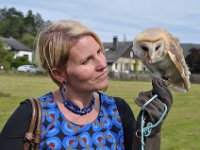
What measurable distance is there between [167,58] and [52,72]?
640 millimetres

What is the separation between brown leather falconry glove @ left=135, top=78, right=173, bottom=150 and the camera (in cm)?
178

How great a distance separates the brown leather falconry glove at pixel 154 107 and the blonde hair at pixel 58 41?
0.36m

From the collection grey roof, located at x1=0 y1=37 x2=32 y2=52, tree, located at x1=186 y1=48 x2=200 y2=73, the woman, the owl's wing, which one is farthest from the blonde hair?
grey roof, located at x1=0 y1=37 x2=32 y2=52

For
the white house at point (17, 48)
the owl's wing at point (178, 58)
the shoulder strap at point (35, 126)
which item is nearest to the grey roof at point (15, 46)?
the white house at point (17, 48)

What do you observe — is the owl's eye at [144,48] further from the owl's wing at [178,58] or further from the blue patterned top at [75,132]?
the blue patterned top at [75,132]

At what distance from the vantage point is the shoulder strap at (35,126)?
1.81 m

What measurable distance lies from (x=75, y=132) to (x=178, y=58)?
0.72m

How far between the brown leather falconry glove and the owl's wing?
37cm

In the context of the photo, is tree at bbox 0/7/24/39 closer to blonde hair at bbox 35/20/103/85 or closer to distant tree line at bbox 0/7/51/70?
distant tree line at bbox 0/7/51/70

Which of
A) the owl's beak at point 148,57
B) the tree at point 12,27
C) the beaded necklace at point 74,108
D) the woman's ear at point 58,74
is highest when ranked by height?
the owl's beak at point 148,57

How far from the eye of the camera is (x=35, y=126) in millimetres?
1847

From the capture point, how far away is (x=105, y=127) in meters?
1.96

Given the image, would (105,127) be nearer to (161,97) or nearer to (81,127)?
(81,127)

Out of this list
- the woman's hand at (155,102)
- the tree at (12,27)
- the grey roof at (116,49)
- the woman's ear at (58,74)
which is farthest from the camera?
the tree at (12,27)
